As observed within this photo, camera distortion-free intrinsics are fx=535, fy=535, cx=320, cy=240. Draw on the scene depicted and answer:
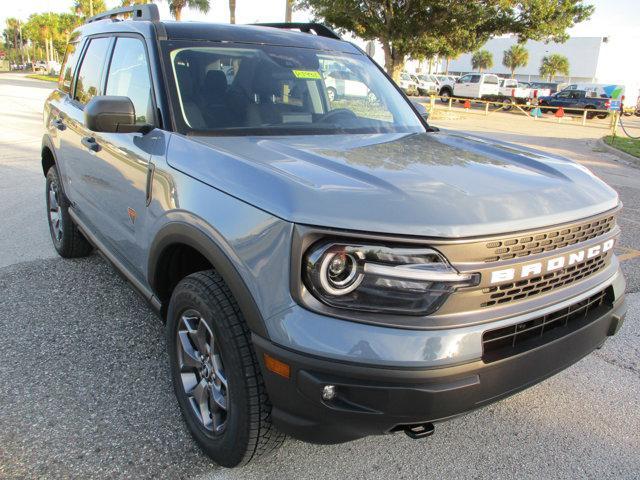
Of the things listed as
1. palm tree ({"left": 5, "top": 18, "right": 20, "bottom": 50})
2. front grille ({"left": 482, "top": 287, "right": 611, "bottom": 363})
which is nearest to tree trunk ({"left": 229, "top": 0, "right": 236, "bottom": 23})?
front grille ({"left": 482, "top": 287, "right": 611, "bottom": 363})

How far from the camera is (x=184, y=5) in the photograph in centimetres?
3431

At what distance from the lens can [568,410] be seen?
2820mm

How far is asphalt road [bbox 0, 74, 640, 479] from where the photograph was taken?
234 centimetres

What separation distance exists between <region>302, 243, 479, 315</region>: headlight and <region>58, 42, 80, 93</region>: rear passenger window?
351 centimetres

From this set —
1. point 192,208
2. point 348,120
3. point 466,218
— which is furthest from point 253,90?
point 466,218

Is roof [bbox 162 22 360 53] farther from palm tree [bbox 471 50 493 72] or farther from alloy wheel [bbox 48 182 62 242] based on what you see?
palm tree [bbox 471 50 493 72]

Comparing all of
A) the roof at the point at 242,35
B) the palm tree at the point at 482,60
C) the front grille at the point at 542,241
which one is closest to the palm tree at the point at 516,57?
the palm tree at the point at 482,60

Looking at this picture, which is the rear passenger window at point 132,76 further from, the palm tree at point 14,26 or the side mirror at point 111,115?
the palm tree at point 14,26

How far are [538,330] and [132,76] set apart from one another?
255 cm

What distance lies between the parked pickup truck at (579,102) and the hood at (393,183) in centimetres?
3219

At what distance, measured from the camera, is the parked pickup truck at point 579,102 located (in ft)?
104

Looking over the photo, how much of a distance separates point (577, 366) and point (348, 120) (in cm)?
205

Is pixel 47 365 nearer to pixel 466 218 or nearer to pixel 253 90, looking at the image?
pixel 253 90

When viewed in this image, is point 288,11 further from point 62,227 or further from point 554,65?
point 554,65
